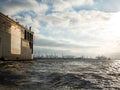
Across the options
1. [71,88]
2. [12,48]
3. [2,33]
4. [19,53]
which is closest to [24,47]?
[19,53]

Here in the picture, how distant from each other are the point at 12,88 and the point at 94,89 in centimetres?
564

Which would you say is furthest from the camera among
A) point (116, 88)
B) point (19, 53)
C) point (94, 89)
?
point (19, 53)

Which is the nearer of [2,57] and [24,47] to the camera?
[2,57]

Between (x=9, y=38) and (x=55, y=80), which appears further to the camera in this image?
(x=9, y=38)

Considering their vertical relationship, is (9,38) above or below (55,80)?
above

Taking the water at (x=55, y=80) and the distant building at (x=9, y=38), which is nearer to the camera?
the water at (x=55, y=80)

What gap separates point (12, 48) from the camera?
54.9 meters

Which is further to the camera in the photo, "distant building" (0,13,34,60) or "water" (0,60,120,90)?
"distant building" (0,13,34,60)

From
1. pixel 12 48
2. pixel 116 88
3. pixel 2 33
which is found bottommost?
pixel 116 88

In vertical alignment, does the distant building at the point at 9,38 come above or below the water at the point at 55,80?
above

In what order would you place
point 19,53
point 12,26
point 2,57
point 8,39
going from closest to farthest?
1. point 2,57
2. point 8,39
3. point 12,26
4. point 19,53

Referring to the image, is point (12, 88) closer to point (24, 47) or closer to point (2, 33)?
point (2, 33)

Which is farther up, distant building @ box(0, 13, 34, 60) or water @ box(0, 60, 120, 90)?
distant building @ box(0, 13, 34, 60)

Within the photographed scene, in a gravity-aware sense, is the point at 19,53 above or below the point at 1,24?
below
